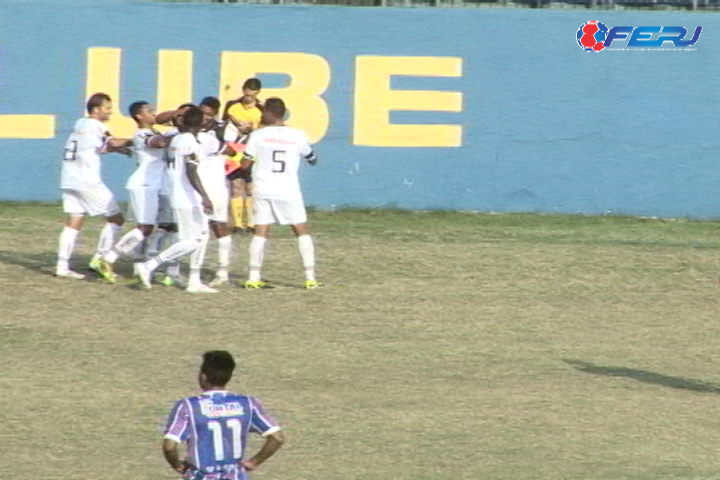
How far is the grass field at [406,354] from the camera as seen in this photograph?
13.8m

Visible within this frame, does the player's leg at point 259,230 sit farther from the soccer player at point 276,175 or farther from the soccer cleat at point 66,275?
the soccer cleat at point 66,275

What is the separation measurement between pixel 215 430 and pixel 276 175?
10.0 m

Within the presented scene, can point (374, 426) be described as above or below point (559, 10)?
below

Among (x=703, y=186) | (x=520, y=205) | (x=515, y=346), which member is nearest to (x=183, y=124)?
(x=515, y=346)

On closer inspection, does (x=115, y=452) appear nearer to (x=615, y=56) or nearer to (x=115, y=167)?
(x=115, y=167)

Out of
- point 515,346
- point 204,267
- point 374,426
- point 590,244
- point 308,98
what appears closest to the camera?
point 374,426

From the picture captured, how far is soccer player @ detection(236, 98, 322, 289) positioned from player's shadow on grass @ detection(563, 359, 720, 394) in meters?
3.93

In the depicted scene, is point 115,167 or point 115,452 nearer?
point 115,452

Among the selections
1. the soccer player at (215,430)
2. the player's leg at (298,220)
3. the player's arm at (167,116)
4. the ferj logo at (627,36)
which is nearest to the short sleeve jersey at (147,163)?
the player's arm at (167,116)

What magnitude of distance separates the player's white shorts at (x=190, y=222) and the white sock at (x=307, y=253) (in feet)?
4.03

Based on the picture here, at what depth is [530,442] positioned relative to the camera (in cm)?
1421

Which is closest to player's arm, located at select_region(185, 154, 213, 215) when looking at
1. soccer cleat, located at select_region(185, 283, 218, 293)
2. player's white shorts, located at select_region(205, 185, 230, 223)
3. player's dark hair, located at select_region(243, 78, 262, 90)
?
player's white shorts, located at select_region(205, 185, 230, 223)

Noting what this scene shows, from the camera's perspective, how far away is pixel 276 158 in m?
19.3

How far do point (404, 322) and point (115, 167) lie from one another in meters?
7.25
